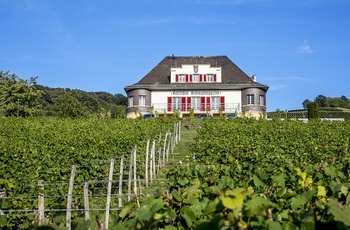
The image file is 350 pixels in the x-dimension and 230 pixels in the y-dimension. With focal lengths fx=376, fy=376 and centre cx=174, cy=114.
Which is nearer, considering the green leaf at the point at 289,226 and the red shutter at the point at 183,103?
the green leaf at the point at 289,226

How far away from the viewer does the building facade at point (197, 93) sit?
4347 cm

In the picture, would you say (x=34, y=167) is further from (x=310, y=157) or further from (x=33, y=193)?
(x=310, y=157)

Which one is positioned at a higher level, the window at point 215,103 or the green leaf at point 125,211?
the window at point 215,103

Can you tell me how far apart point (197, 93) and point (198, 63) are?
15.7ft

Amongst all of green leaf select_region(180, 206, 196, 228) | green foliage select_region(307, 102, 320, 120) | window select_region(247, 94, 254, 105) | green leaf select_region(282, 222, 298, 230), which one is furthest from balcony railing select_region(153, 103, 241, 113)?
green leaf select_region(282, 222, 298, 230)

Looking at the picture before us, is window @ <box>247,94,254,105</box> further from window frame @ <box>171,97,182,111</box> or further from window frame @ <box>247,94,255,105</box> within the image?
window frame @ <box>171,97,182,111</box>

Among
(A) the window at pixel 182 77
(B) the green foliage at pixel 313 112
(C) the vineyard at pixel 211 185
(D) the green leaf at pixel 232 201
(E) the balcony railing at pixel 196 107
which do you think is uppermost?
(A) the window at pixel 182 77

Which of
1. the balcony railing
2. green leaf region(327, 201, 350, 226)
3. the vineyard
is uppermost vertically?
the balcony railing

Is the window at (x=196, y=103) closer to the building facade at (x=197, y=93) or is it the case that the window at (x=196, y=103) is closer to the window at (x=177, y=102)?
Answer: the building facade at (x=197, y=93)

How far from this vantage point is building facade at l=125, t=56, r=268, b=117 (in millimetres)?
43469

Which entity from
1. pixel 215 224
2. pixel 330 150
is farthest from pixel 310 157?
pixel 215 224

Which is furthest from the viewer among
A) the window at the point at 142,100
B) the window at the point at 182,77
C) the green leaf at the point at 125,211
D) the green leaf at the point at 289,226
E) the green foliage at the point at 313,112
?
the window at the point at 182,77

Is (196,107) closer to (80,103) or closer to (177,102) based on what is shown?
(177,102)

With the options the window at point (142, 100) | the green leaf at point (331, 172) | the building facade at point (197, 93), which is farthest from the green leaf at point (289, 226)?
A: the window at point (142, 100)
